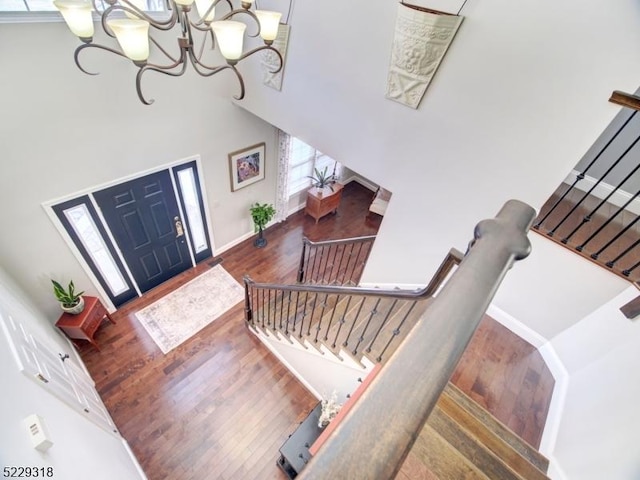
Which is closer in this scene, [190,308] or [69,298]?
[69,298]

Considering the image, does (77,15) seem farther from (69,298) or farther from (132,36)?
(69,298)

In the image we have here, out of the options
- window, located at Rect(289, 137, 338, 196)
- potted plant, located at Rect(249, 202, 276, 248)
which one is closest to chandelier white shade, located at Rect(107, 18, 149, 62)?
potted plant, located at Rect(249, 202, 276, 248)

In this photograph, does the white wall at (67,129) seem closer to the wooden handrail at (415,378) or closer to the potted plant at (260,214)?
the potted plant at (260,214)

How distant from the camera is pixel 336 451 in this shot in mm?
352

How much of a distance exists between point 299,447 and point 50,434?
206cm

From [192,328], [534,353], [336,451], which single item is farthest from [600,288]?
[192,328]

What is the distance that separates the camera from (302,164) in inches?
234

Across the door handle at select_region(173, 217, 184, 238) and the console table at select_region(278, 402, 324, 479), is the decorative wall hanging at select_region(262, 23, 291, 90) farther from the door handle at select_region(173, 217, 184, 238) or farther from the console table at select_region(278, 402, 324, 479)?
the console table at select_region(278, 402, 324, 479)

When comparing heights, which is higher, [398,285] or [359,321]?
[398,285]

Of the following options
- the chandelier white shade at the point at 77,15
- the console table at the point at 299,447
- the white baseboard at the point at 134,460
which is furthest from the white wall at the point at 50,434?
the chandelier white shade at the point at 77,15

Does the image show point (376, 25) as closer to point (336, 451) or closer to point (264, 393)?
point (336, 451)

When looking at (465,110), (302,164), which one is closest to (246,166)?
(302,164)

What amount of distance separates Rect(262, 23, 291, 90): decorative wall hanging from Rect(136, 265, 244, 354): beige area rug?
9.91ft

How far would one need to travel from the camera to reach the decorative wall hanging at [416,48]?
1.99 metres
